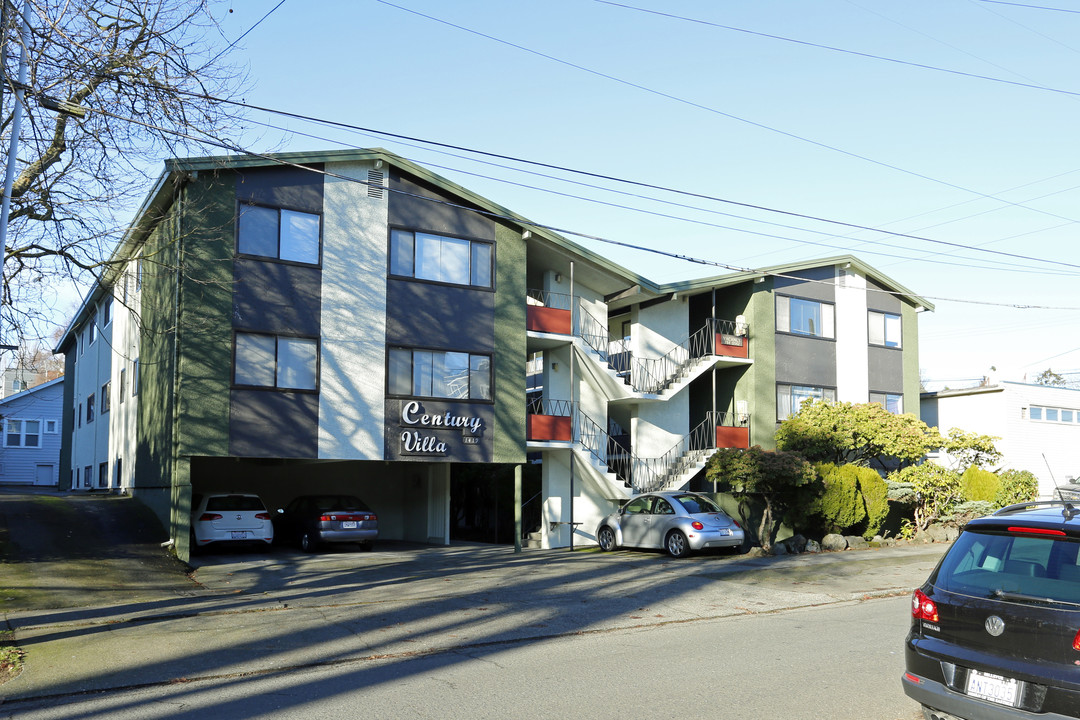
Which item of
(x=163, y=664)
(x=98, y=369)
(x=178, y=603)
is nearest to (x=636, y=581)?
(x=178, y=603)

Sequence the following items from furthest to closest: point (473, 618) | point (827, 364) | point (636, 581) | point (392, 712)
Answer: point (827, 364) → point (636, 581) → point (473, 618) → point (392, 712)

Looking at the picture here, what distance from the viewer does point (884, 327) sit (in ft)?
106

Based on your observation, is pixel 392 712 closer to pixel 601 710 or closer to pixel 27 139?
pixel 601 710

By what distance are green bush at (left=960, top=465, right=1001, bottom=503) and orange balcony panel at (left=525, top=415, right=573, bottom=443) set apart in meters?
11.9

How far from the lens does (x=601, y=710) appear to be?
742 cm

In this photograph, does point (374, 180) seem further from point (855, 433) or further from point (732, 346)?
point (855, 433)

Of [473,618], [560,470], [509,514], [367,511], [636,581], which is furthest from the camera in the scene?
[509,514]

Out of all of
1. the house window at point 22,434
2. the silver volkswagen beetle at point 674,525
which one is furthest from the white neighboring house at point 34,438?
the silver volkswagen beetle at point 674,525

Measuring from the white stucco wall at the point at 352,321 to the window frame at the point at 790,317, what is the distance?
14200 mm

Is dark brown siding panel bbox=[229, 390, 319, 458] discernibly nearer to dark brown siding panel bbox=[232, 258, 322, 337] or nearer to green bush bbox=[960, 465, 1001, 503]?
dark brown siding panel bbox=[232, 258, 322, 337]

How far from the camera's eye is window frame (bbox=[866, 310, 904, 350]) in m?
32.0

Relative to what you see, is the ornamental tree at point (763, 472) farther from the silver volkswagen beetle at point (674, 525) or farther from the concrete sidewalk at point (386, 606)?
the concrete sidewalk at point (386, 606)

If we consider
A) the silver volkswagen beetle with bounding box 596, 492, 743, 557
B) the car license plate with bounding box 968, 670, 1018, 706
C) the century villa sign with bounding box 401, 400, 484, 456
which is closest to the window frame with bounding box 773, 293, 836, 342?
the silver volkswagen beetle with bounding box 596, 492, 743, 557

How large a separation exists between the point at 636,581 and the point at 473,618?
496 centimetres
